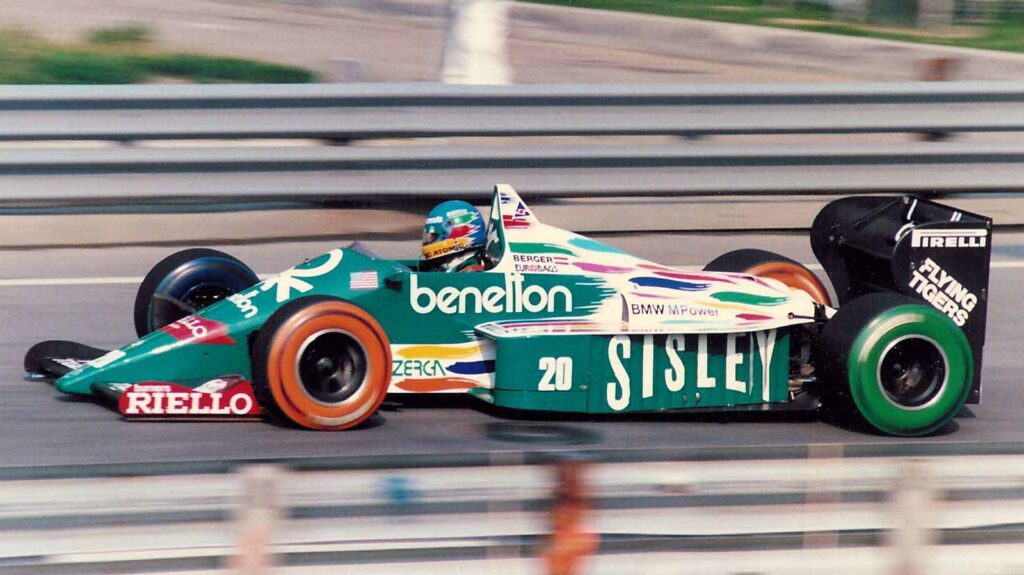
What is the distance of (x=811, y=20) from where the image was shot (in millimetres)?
20750

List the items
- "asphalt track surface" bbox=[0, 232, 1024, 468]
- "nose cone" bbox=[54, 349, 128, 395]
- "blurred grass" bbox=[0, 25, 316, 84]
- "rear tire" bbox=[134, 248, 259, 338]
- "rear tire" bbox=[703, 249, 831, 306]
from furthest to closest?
1. "blurred grass" bbox=[0, 25, 316, 84]
2. "rear tire" bbox=[703, 249, 831, 306]
3. "rear tire" bbox=[134, 248, 259, 338]
4. "nose cone" bbox=[54, 349, 128, 395]
5. "asphalt track surface" bbox=[0, 232, 1024, 468]

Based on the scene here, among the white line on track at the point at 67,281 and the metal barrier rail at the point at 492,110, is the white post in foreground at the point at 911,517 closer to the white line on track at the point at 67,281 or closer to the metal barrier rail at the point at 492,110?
the white line on track at the point at 67,281

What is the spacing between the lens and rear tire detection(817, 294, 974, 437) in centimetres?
628

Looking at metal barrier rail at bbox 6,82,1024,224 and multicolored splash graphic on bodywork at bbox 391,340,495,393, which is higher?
metal barrier rail at bbox 6,82,1024,224


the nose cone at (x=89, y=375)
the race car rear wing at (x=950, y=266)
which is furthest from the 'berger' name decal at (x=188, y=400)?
the race car rear wing at (x=950, y=266)

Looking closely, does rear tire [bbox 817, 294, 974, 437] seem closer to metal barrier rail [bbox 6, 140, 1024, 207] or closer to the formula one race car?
the formula one race car

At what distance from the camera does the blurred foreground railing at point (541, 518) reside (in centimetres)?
348

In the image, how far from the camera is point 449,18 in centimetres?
1042

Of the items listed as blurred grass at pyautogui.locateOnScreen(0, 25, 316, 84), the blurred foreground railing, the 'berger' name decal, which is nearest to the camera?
the blurred foreground railing

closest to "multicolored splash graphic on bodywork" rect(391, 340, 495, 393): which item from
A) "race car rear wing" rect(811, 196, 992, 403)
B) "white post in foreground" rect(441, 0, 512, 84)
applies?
"race car rear wing" rect(811, 196, 992, 403)

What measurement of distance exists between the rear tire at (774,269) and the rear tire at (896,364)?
0.94 meters

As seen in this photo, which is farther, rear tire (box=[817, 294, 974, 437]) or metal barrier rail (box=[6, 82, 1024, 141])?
metal barrier rail (box=[6, 82, 1024, 141])

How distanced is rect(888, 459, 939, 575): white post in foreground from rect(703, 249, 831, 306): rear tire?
137 inches

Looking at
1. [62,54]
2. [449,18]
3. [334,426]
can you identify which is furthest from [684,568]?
[62,54]
